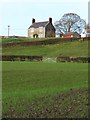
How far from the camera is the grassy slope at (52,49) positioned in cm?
7044

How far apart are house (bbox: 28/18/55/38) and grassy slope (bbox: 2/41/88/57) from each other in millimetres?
51518

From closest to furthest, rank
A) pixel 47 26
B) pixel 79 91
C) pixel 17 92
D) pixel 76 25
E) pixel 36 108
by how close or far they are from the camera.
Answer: pixel 36 108, pixel 79 91, pixel 17 92, pixel 76 25, pixel 47 26

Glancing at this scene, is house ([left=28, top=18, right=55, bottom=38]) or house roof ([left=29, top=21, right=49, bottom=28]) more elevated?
house roof ([left=29, top=21, right=49, bottom=28])

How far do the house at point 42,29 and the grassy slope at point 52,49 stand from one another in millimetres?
51518

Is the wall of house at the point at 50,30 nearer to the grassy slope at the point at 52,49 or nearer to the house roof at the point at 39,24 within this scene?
the house roof at the point at 39,24

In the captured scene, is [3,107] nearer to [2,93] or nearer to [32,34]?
[2,93]

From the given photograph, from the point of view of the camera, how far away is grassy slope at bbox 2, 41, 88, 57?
7044cm

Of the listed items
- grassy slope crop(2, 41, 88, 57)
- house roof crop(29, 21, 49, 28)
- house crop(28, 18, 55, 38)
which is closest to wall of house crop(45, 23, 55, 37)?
house crop(28, 18, 55, 38)

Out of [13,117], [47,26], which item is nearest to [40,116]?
[13,117]

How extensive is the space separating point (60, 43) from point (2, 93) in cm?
6820

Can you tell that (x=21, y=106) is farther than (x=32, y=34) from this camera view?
No

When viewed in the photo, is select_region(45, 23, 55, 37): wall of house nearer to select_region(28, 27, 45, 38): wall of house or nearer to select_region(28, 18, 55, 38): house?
select_region(28, 18, 55, 38): house

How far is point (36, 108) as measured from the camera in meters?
12.3

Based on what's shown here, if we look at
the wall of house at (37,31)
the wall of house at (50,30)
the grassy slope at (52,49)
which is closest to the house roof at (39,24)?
the wall of house at (37,31)
